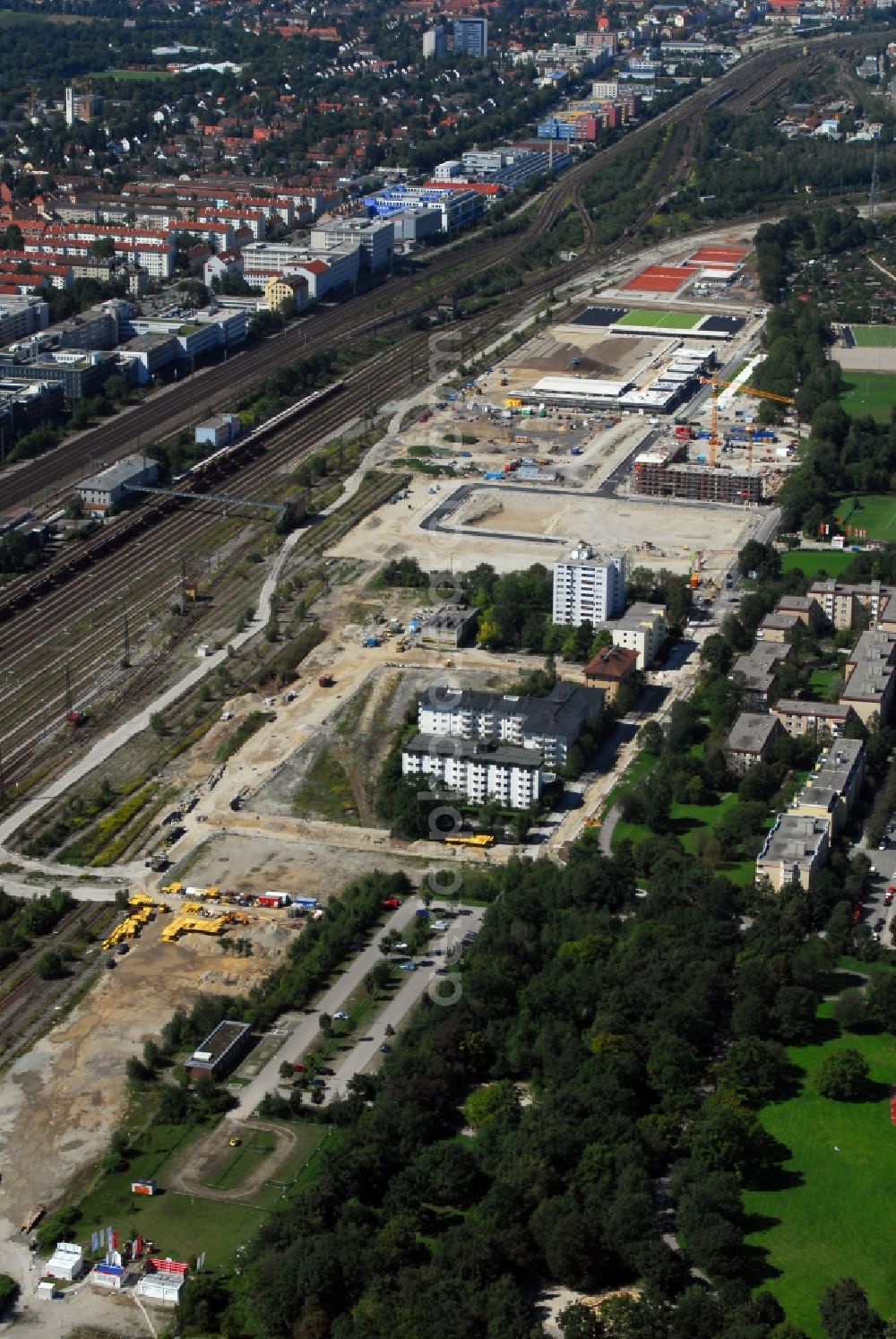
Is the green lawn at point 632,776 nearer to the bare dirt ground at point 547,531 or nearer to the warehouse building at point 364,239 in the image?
the bare dirt ground at point 547,531

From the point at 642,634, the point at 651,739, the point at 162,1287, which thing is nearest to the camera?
the point at 162,1287

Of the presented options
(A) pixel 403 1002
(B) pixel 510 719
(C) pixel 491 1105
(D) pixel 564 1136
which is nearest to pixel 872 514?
(B) pixel 510 719

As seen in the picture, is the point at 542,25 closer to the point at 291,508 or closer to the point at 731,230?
the point at 731,230

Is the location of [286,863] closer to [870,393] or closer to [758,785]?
[758,785]

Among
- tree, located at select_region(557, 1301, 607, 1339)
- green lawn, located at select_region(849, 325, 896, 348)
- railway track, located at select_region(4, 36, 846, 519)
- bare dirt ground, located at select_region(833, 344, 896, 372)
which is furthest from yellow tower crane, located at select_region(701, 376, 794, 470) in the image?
tree, located at select_region(557, 1301, 607, 1339)

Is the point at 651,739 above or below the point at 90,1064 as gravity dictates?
above
